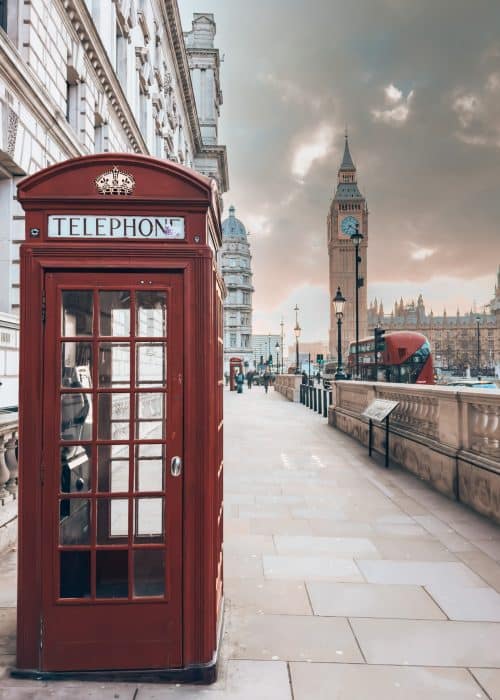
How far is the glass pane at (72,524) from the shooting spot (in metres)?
3.10

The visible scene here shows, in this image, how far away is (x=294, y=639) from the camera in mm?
3570

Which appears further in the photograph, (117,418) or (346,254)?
(346,254)

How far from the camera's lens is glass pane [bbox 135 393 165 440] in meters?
3.16

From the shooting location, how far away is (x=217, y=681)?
307cm

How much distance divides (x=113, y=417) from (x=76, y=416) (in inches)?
9.0

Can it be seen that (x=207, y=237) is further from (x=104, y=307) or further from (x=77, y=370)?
(x=77, y=370)

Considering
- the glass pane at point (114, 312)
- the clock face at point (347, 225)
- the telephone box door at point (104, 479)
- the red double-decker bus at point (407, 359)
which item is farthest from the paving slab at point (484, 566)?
the clock face at point (347, 225)

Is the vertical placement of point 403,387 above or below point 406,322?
below

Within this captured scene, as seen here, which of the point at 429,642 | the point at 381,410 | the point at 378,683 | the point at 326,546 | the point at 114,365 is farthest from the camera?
the point at 381,410

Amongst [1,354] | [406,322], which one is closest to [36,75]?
[1,354]

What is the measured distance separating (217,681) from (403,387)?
7860mm

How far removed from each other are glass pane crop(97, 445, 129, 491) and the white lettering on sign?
51.6 inches

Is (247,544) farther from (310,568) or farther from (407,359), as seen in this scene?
(407,359)

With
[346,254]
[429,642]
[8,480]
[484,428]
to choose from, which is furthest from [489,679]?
[346,254]
